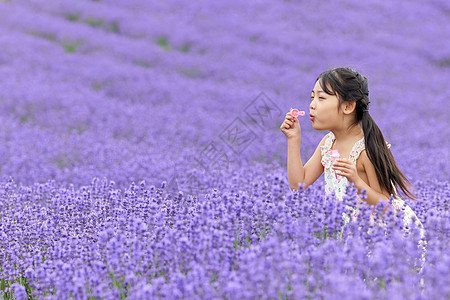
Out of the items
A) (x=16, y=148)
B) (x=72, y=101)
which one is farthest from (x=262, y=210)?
(x=72, y=101)

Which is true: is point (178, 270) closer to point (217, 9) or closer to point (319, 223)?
point (319, 223)

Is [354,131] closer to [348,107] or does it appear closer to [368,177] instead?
[348,107]

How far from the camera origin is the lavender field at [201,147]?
6.88 feet

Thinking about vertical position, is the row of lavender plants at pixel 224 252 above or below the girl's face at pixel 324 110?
below

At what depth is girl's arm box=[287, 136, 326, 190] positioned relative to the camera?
3284 mm

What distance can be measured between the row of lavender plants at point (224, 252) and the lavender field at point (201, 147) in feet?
0.04

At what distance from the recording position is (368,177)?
125 inches

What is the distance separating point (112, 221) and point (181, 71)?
831 centimetres

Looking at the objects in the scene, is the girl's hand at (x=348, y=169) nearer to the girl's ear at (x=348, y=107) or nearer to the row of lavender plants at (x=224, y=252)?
the row of lavender plants at (x=224, y=252)

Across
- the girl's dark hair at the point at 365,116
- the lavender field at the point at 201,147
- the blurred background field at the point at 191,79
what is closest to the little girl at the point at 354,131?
the girl's dark hair at the point at 365,116

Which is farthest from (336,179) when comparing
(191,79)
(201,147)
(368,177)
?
(191,79)

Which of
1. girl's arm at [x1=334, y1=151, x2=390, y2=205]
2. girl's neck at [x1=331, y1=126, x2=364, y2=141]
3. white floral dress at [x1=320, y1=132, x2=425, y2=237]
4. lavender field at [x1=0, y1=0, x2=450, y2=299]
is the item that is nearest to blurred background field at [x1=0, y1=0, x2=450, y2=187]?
lavender field at [x1=0, y1=0, x2=450, y2=299]

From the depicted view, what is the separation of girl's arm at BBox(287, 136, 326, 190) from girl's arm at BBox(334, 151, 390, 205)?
334 millimetres

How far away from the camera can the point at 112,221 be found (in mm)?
2910
